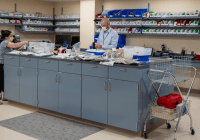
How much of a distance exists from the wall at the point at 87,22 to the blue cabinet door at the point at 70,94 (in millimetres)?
4213

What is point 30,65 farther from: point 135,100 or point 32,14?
point 32,14

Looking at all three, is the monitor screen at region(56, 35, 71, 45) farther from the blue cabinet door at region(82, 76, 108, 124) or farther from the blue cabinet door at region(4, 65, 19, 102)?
the blue cabinet door at region(82, 76, 108, 124)

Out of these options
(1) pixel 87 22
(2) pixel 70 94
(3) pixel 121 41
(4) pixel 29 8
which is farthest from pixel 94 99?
(4) pixel 29 8

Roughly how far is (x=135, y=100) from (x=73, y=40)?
602 cm

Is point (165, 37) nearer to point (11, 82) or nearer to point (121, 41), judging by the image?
point (121, 41)

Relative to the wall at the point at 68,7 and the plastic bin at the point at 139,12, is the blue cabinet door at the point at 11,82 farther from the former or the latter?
the wall at the point at 68,7

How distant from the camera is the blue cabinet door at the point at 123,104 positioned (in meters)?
3.52

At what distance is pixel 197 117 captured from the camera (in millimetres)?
4695

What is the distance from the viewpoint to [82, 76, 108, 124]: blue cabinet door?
385 centimetres

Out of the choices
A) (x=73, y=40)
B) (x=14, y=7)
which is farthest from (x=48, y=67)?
(x=14, y=7)

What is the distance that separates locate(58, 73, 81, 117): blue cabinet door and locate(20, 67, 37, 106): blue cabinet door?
71 cm

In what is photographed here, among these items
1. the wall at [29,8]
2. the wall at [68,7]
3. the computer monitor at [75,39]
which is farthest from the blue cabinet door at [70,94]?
the wall at [68,7]

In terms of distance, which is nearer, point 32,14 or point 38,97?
point 38,97

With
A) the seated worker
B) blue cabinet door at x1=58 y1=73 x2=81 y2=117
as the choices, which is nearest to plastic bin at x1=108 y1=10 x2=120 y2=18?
the seated worker
